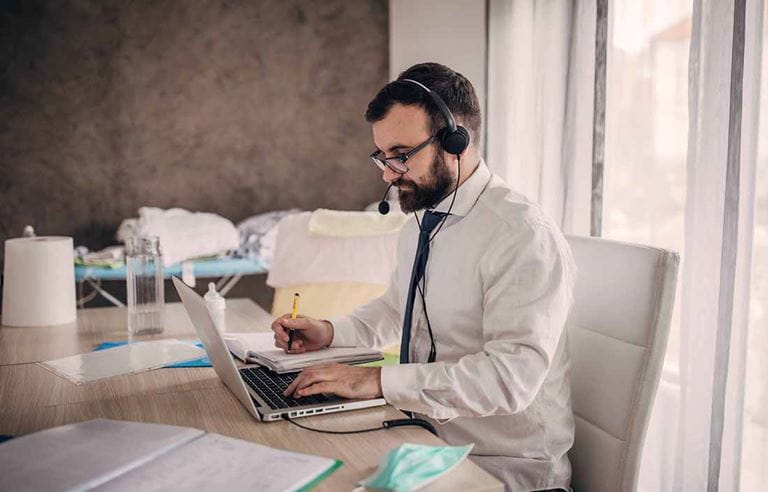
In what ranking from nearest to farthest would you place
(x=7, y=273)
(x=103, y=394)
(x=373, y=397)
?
(x=373, y=397) < (x=103, y=394) < (x=7, y=273)

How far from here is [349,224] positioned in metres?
2.56

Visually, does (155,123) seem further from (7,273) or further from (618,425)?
(618,425)

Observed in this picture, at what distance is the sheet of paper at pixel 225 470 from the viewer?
945 millimetres

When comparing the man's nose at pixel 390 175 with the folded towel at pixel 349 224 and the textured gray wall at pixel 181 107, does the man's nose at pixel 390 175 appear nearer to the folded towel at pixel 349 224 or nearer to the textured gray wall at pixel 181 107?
the folded towel at pixel 349 224

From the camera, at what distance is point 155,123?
4258 millimetres

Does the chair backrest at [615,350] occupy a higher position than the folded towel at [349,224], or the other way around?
the folded towel at [349,224]

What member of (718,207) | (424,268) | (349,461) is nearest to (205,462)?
(349,461)

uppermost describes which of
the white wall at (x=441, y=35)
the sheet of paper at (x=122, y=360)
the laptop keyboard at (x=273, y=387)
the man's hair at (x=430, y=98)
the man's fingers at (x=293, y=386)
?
the white wall at (x=441, y=35)

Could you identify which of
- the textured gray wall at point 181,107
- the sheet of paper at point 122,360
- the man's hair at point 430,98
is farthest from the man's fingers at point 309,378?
the textured gray wall at point 181,107

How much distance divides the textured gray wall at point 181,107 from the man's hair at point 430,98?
2.92 metres

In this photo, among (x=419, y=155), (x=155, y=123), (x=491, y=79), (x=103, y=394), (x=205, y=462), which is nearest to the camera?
(x=205, y=462)

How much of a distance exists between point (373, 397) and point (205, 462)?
1.20 ft

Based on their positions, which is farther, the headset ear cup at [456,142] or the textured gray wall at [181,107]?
the textured gray wall at [181,107]

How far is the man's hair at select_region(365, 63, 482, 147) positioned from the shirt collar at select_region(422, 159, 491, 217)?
0.37 feet
